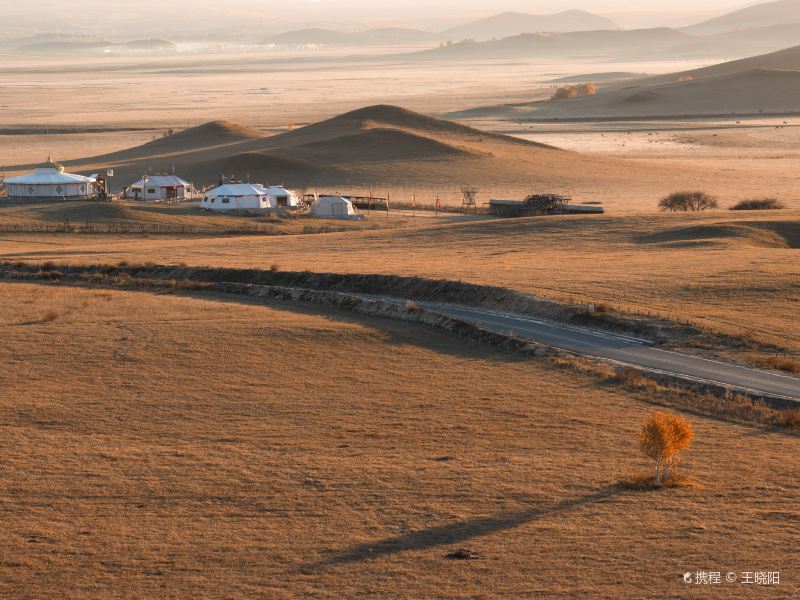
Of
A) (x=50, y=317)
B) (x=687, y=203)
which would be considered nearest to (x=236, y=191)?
(x=687, y=203)

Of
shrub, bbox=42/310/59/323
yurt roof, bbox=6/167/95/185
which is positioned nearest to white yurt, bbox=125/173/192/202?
yurt roof, bbox=6/167/95/185

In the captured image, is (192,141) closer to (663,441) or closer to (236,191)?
(236,191)

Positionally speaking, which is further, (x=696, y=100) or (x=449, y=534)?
(x=696, y=100)

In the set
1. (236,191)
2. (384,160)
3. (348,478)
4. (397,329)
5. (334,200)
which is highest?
(384,160)

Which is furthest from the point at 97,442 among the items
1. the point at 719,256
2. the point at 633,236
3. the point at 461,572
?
the point at 633,236

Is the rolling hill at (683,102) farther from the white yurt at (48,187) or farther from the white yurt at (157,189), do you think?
the white yurt at (48,187)

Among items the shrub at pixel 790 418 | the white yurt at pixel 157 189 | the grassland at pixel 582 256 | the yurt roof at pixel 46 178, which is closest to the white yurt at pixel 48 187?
the yurt roof at pixel 46 178

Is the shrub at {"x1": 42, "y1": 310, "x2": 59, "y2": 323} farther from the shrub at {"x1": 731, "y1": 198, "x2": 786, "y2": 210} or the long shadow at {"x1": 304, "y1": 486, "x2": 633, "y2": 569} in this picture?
the shrub at {"x1": 731, "y1": 198, "x2": 786, "y2": 210}
